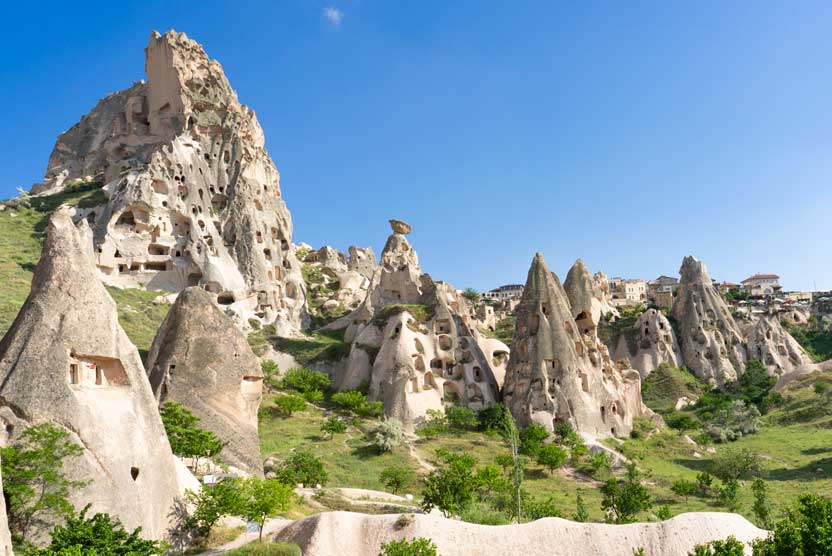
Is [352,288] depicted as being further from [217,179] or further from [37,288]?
[37,288]

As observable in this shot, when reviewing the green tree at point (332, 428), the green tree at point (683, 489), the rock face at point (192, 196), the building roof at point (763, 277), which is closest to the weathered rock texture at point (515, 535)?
the green tree at point (683, 489)

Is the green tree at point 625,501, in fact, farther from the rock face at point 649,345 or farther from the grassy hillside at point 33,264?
the rock face at point 649,345

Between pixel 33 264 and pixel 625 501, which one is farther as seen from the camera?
pixel 33 264

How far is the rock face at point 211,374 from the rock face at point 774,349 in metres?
66.7

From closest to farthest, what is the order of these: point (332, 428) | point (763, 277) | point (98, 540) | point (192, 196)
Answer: point (98, 540)
point (332, 428)
point (192, 196)
point (763, 277)

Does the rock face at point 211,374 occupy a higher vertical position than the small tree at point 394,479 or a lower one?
higher

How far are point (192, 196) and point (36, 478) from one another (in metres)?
55.0

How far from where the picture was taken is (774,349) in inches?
2970

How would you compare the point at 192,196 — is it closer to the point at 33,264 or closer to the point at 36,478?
the point at 33,264

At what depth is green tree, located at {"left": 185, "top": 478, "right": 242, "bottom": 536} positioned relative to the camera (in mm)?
20062

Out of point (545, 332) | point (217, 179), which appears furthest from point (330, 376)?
point (217, 179)

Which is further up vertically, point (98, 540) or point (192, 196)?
point (192, 196)

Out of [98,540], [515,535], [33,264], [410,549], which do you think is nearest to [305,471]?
[515,535]

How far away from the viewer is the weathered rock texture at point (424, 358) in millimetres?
49156
